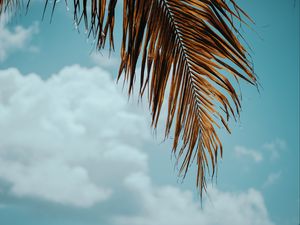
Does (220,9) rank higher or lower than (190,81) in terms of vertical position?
higher

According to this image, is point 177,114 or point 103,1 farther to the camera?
point 177,114

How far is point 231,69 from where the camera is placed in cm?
214

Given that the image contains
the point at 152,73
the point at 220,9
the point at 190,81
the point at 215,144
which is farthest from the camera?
the point at 215,144

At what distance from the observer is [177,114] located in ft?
7.44

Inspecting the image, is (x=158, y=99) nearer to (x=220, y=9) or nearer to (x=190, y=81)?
(x=190, y=81)

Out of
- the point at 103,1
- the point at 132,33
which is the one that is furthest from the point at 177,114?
the point at 103,1

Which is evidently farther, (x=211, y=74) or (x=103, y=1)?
(x=211, y=74)

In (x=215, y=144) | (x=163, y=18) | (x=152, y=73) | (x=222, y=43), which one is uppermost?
(x=163, y=18)

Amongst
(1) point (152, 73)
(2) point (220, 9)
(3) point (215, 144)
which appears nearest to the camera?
(2) point (220, 9)

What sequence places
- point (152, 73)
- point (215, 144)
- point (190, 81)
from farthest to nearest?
point (215, 144), point (190, 81), point (152, 73)

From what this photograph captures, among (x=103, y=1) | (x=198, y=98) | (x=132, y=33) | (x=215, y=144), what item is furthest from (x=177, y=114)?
(x=103, y=1)

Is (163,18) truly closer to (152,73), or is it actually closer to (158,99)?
(152,73)

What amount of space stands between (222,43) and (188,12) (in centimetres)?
28

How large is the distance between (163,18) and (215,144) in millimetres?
899
